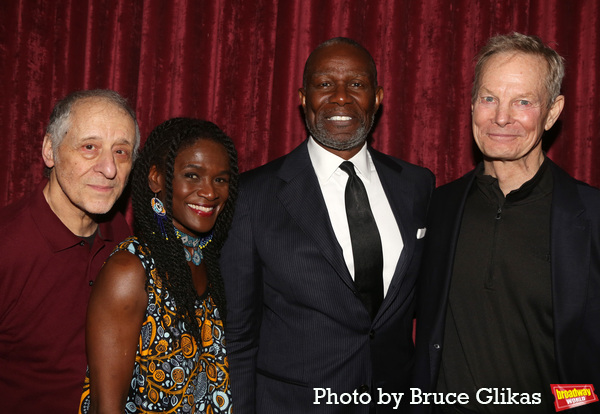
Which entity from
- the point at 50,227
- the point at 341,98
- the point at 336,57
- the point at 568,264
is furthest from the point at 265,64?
the point at 568,264

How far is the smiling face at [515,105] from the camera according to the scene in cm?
192

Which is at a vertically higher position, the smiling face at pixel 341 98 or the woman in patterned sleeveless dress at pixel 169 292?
the smiling face at pixel 341 98

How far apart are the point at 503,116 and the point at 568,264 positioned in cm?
59

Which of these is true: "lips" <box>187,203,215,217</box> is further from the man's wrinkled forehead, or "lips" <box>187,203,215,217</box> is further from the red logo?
the red logo

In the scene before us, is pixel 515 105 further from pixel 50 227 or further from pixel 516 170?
pixel 50 227

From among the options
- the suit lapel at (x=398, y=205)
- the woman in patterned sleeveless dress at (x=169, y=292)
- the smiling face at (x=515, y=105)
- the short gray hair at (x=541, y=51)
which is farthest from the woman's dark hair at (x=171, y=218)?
the short gray hair at (x=541, y=51)

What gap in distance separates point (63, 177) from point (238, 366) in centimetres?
98

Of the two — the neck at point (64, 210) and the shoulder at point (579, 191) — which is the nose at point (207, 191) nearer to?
the neck at point (64, 210)

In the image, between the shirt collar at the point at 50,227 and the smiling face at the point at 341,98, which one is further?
the smiling face at the point at 341,98

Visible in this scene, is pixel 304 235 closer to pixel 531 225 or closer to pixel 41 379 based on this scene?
pixel 531 225

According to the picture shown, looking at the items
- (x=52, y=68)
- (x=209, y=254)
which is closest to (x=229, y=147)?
(x=209, y=254)

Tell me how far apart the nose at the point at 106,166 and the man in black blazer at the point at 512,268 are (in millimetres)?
1296

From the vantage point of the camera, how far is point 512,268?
1875 millimetres

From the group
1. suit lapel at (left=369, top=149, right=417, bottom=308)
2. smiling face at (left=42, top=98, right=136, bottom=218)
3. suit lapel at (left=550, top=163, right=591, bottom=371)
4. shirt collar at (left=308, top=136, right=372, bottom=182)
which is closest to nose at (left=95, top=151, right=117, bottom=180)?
smiling face at (left=42, top=98, right=136, bottom=218)
